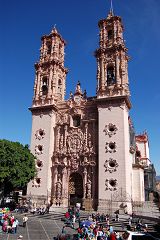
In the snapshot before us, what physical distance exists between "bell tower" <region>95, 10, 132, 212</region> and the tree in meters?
9.47

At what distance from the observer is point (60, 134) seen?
38.9 metres

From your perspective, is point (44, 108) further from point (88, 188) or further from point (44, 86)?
point (88, 188)

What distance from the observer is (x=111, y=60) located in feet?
129

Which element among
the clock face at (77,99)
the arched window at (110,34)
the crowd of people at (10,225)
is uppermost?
the arched window at (110,34)

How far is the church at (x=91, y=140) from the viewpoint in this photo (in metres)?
33.0

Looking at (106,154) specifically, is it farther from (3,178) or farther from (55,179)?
(3,178)

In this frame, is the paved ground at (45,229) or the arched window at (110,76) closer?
the paved ground at (45,229)

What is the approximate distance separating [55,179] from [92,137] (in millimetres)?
7826

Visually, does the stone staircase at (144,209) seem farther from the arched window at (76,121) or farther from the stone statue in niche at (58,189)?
the arched window at (76,121)

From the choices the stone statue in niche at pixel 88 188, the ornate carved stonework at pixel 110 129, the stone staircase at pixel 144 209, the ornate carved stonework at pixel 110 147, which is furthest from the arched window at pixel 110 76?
the stone staircase at pixel 144 209

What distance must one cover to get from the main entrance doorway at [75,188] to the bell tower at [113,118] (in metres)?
3.78

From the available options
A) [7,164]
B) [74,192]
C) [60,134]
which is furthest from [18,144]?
[74,192]

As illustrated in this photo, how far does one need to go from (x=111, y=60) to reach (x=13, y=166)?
825 inches

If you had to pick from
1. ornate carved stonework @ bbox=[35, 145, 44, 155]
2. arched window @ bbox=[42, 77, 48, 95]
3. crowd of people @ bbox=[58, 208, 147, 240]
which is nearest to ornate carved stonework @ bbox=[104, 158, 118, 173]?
crowd of people @ bbox=[58, 208, 147, 240]
